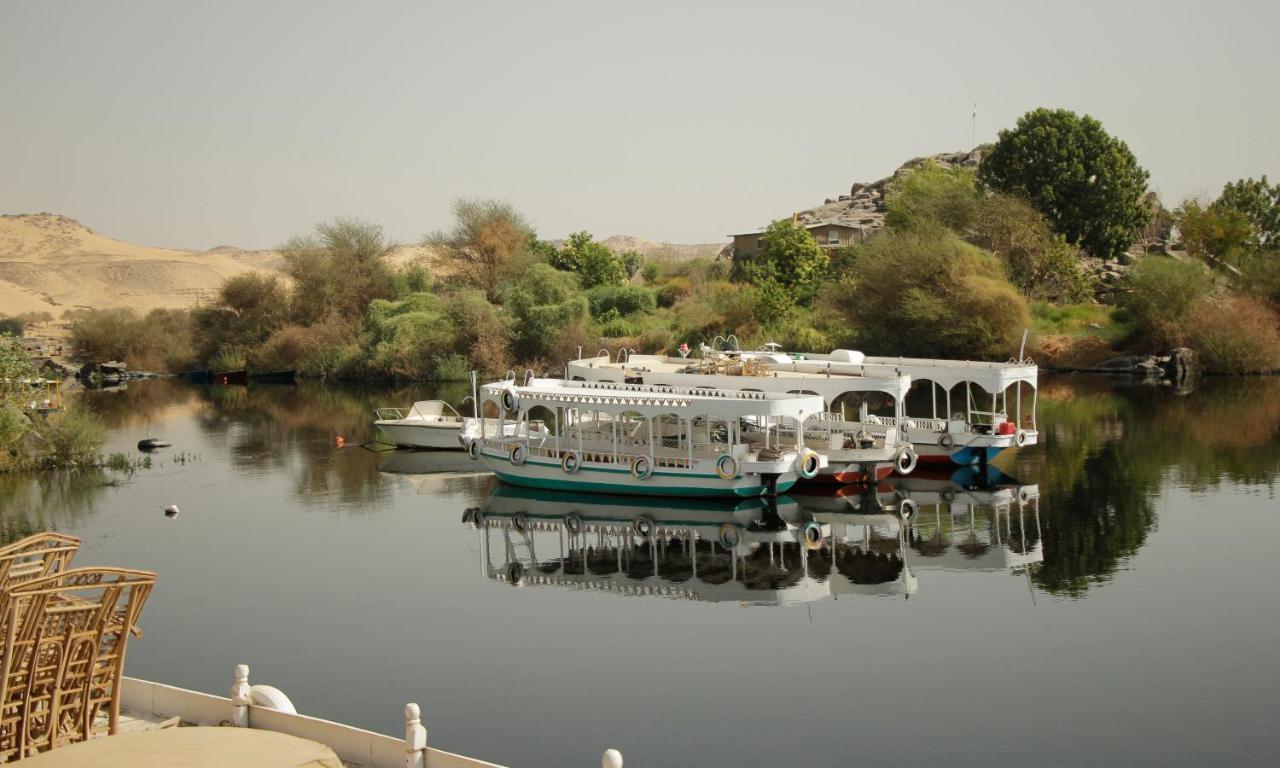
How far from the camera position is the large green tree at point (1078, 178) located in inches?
3059

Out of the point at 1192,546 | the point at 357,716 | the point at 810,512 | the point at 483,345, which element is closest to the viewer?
the point at 357,716

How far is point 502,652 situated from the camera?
759 inches

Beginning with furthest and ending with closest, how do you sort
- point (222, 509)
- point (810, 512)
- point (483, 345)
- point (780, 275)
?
point (780, 275)
point (483, 345)
point (222, 509)
point (810, 512)

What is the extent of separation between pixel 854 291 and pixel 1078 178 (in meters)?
20.6

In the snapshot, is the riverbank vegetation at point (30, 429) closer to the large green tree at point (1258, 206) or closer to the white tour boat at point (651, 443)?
the white tour boat at point (651, 443)

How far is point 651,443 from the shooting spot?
30.4 meters

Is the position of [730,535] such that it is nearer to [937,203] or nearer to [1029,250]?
[1029,250]

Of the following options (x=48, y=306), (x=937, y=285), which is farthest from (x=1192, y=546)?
(x=48, y=306)

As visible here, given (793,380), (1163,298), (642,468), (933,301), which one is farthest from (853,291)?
(642,468)

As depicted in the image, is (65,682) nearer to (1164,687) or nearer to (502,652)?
(502,652)

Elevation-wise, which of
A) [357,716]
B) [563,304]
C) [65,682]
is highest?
[563,304]

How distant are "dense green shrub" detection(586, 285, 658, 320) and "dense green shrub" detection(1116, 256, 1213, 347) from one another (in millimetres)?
29834

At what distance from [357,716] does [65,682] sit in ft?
20.6

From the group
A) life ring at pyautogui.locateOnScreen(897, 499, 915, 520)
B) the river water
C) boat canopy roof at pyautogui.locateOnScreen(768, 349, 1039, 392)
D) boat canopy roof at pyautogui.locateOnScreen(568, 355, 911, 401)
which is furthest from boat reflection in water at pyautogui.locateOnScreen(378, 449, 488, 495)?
life ring at pyautogui.locateOnScreen(897, 499, 915, 520)
